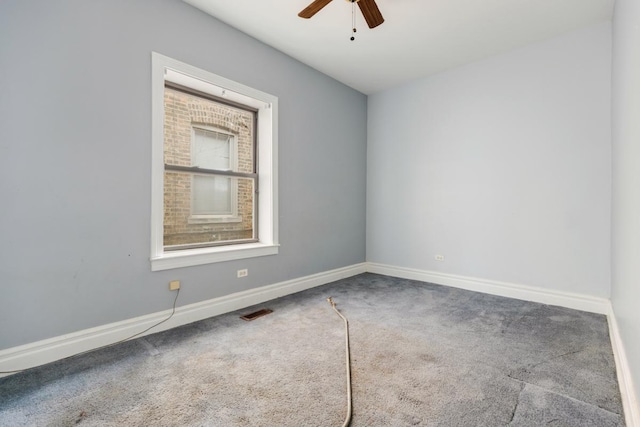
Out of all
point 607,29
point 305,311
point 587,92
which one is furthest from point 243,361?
point 607,29

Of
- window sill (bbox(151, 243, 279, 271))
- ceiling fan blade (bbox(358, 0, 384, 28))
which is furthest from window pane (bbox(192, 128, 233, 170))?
ceiling fan blade (bbox(358, 0, 384, 28))

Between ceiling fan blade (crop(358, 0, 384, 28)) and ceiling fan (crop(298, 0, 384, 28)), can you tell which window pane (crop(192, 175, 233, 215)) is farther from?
ceiling fan blade (crop(358, 0, 384, 28))

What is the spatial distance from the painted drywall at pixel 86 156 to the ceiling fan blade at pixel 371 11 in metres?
1.39

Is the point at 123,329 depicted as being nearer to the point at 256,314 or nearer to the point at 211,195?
the point at 256,314

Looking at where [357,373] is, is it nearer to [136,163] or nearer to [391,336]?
[391,336]

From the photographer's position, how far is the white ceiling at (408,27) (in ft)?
9.00

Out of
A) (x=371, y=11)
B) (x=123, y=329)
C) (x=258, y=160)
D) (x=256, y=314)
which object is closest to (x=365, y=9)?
(x=371, y=11)

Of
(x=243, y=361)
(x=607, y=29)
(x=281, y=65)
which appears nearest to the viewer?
(x=243, y=361)

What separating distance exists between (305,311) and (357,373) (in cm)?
121

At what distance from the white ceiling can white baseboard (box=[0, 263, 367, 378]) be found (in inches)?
110

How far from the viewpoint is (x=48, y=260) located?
2053 millimetres

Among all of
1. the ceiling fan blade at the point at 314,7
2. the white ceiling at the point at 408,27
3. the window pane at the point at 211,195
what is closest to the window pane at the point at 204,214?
the window pane at the point at 211,195

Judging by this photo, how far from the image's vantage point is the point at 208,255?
9.51 feet

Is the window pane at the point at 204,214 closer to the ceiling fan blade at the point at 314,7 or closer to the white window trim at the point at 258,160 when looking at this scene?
the white window trim at the point at 258,160
